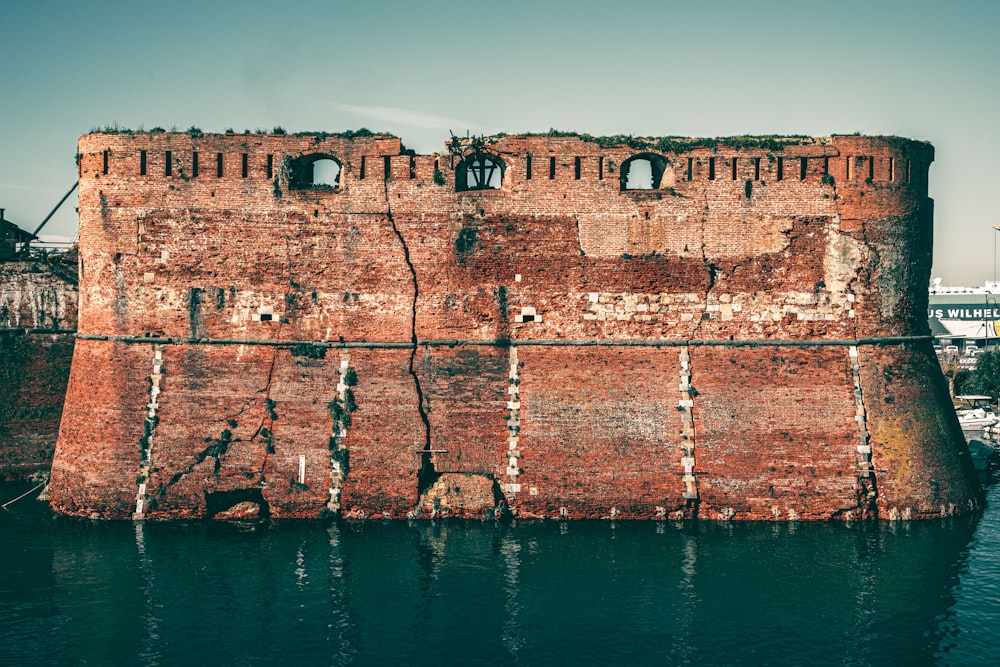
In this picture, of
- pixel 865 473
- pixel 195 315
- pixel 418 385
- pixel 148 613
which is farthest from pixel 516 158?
pixel 148 613

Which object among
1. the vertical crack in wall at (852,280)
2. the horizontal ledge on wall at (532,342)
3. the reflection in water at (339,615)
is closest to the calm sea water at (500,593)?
the reflection in water at (339,615)

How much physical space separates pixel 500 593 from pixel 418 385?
263 inches

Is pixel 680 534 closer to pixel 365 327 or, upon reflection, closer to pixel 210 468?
pixel 365 327

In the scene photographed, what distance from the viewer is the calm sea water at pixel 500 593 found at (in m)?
14.3

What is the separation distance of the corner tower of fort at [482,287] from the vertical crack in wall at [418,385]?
0.20 feet

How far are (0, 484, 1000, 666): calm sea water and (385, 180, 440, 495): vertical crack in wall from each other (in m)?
1.32

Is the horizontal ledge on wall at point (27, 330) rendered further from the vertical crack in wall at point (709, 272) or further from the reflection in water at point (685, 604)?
the reflection in water at point (685, 604)

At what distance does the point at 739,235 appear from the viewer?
2147 centimetres

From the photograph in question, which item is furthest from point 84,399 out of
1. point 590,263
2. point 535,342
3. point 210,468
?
point 590,263

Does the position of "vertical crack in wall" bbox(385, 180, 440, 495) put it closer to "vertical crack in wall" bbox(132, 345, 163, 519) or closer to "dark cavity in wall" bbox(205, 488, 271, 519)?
"dark cavity in wall" bbox(205, 488, 271, 519)

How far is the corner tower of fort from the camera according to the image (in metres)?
21.0

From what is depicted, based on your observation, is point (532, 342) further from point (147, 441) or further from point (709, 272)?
point (147, 441)

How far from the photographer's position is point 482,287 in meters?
21.5

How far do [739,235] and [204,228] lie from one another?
15.0 m
